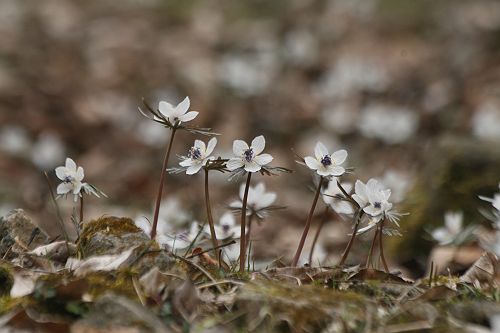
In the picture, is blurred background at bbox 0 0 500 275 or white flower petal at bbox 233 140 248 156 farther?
blurred background at bbox 0 0 500 275

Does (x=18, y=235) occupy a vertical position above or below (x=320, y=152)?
below

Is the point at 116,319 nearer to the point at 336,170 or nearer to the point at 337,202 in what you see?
the point at 336,170

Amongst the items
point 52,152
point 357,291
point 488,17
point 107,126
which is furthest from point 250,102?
point 357,291

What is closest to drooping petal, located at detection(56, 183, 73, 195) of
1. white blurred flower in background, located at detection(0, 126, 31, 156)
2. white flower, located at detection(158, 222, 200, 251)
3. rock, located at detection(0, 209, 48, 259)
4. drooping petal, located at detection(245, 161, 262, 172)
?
rock, located at detection(0, 209, 48, 259)

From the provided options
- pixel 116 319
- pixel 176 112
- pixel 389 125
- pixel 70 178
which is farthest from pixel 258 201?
pixel 389 125

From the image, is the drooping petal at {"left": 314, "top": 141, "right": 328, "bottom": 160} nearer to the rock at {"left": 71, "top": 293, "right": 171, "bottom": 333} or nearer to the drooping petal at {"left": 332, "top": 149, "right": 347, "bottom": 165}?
the drooping petal at {"left": 332, "top": 149, "right": 347, "bottom": 165}

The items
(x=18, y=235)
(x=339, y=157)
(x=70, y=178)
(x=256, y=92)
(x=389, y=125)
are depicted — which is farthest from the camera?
(x=256, y=92)

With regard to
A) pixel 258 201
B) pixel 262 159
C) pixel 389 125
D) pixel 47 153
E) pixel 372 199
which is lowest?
pixel 47 153
